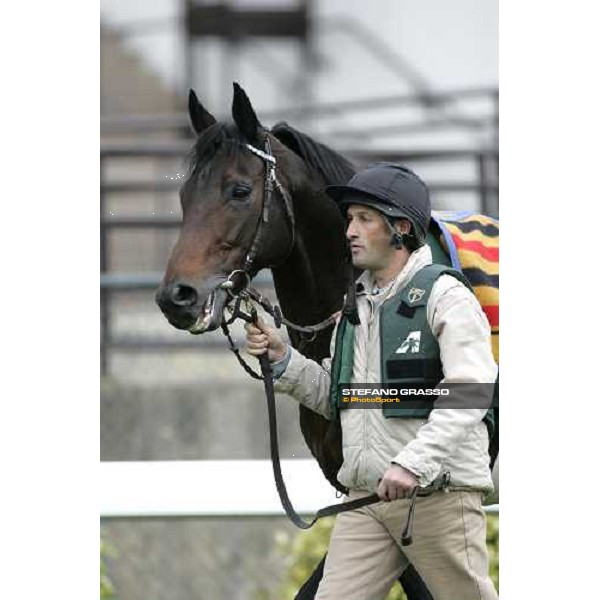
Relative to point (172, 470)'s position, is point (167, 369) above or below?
above

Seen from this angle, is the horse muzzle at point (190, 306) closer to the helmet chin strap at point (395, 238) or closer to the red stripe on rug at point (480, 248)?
the helmet chin strap at point (395, 238)

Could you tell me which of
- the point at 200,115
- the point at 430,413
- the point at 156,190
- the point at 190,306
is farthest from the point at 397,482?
the point at 156,190

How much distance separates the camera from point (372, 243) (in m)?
3.00

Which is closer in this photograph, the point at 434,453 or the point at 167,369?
the point at 434,453

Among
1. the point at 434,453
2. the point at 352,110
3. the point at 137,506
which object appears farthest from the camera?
the point at 137,506

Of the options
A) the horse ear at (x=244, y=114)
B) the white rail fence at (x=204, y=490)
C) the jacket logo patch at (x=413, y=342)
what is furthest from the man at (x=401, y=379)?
the white rail fence at (x=204, y=490)

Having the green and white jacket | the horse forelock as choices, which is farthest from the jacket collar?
the horse forelock

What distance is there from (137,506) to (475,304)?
1.62m

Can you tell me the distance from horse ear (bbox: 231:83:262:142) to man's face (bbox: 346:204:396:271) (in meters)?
0.36

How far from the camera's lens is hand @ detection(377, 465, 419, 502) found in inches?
110

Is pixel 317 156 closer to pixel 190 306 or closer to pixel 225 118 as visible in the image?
pixel 225 118
